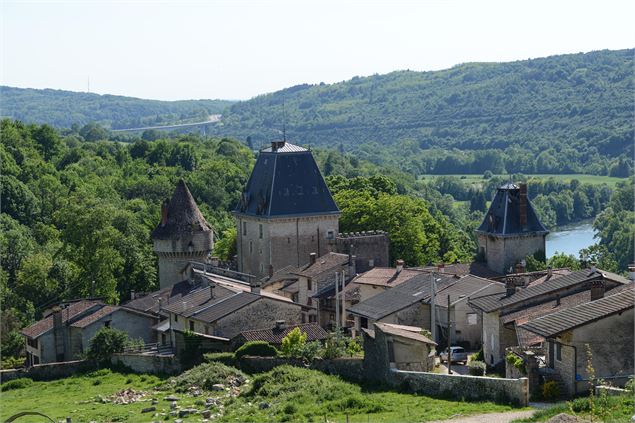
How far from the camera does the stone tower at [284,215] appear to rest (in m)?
67.4

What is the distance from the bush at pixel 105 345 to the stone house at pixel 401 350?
15450 mm

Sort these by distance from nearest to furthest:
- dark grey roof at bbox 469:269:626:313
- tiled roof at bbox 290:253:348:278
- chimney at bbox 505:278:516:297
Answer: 1. dark grey roof at bbox 469:269:626:313
2. chimney at bbox 505:278:516:297
3. tiled roof at bbox 290:253:348:278

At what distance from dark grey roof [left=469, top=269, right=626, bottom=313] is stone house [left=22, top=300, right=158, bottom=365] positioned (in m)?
17.7

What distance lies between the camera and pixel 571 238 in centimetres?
14012

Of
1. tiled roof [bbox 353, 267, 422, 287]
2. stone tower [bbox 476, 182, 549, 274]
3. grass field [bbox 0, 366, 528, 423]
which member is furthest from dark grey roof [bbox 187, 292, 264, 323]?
stone tower [bbox 476, 182, 549, 274]

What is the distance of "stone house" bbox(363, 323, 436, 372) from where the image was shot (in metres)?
42.9

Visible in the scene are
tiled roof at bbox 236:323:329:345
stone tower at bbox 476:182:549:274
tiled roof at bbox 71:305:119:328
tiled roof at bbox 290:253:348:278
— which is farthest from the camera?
stone tower at bbox 476:182:549:274

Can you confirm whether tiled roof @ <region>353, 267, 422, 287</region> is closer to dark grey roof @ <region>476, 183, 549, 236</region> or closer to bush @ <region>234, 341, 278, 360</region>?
dark grey roof @ <region>476, 183, 549, 236</region>

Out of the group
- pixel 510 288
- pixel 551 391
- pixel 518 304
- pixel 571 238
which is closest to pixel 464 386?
pixel 551 391

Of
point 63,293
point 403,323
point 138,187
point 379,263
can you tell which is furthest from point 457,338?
point 138,187

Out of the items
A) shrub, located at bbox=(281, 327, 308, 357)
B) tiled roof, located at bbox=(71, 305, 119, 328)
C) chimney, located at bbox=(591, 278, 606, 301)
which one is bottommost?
tiled roof, located at bbox=(71, 305, 119, 328)

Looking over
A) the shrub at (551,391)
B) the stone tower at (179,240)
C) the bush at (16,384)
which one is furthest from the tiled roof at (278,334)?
the stone tower at (179,240)

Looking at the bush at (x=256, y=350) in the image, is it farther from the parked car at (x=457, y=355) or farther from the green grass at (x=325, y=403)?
the parked car at (x=457, y=355)

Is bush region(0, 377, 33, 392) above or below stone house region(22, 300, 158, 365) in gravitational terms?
below
